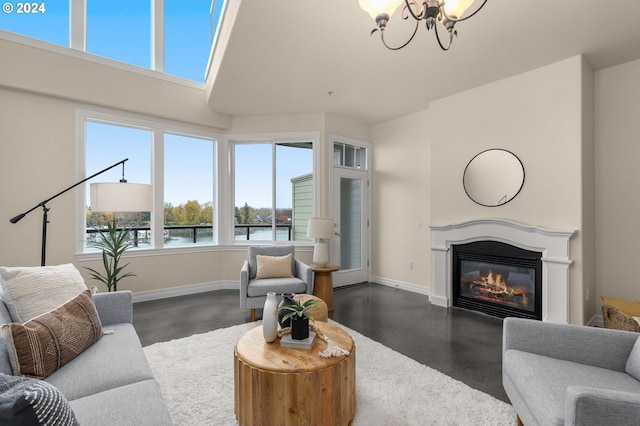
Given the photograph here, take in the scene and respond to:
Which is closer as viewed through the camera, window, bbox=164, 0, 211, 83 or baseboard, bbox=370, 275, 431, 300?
window, bbox=164, 0, 211, 83

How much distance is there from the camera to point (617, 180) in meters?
3.35

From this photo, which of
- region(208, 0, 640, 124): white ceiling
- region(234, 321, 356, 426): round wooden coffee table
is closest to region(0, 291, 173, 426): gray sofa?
region(234, 321, 356, 426): round wooden coffee table

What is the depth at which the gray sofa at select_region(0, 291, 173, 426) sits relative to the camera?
1235 millimetres

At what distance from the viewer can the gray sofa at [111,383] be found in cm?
124

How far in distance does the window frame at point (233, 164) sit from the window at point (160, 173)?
0.22 metres

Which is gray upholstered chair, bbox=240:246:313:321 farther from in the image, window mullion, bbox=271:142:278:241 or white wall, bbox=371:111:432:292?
white wall, bbox=371:111:432:292

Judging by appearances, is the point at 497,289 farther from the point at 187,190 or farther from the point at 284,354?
the point at 187,190

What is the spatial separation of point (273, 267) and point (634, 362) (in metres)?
3.13

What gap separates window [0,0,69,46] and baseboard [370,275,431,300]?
5.55m

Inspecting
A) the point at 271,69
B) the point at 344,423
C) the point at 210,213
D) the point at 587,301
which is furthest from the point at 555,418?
the point at 210,213

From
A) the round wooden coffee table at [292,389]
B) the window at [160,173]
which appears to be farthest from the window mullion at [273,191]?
the round wooden coffee table at [292,389]

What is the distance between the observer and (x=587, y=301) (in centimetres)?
325

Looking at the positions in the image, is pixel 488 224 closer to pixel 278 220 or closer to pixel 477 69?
pixel 477 69

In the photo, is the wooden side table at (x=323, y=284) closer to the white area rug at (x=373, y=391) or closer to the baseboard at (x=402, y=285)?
the white area rug at (x=373, y=391)
